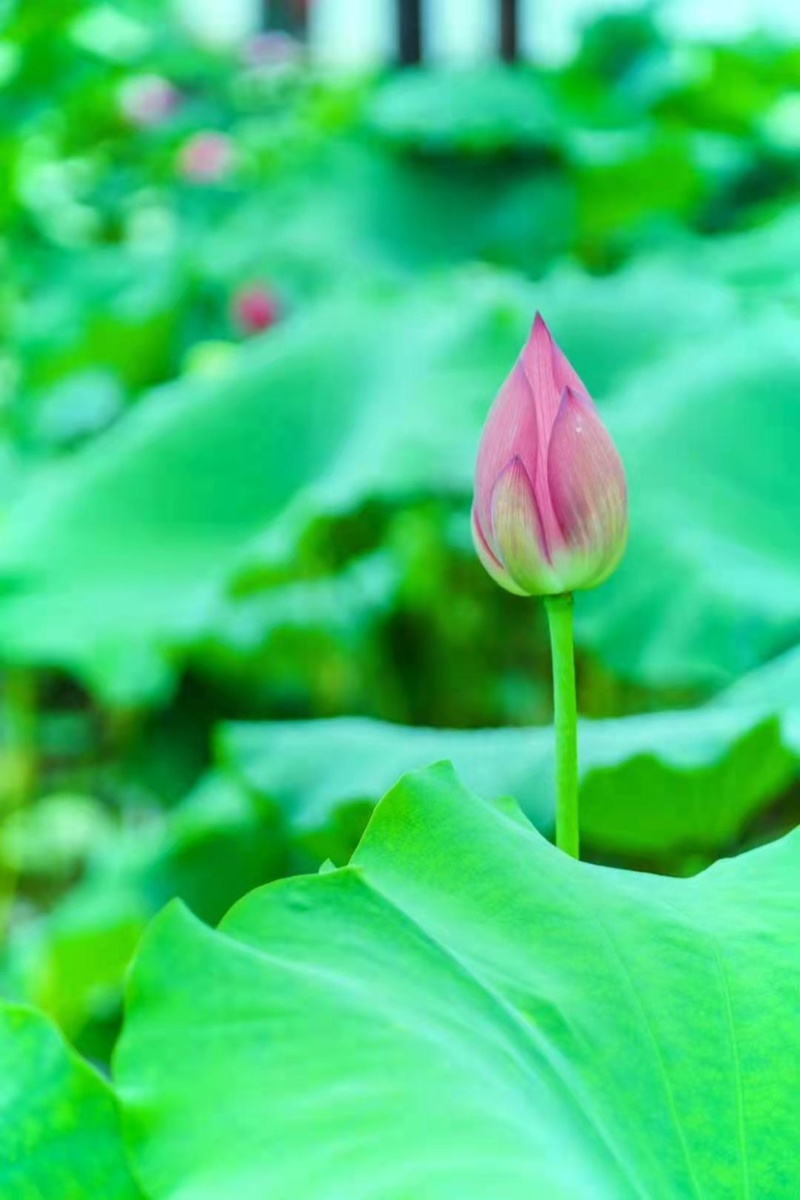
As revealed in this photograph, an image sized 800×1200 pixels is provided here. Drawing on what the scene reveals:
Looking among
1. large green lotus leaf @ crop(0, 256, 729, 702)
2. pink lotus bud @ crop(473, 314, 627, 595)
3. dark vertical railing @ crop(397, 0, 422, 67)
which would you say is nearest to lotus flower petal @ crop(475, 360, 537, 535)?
pink lotus bud @ crop(473, 314, 627, 595)

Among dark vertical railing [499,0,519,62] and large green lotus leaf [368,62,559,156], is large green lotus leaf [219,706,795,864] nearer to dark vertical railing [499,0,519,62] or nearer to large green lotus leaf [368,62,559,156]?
large green lotus leaf [368,62,559,156]

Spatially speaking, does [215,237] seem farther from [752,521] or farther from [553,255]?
[752,521]

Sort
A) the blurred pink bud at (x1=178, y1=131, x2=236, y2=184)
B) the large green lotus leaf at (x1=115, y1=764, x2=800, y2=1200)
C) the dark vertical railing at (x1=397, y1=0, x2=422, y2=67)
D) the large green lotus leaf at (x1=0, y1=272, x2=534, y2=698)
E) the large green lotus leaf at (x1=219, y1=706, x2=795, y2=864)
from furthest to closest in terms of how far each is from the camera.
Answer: the dark vertical railing at (x1=397, y1=0, x2=422, y2=67) → the blurred pink bud at (x1=178, y1=131, x2=236, y2=184) → the large green lotus leaf at (x1=0, y1=272, x2=534, y2=698) → the large green lotus leaf at (x1=219, y1=706, x2=795, y2=864) → the large green lotus leaf at (x1=115, y1=764, x2=800, y2=1200)

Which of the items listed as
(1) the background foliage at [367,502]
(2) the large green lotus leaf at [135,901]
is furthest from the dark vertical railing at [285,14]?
(2) the large green lotus leaf at [135,901]

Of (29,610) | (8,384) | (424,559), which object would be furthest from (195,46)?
(29,610)

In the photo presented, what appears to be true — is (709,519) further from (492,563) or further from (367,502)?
(492,563)

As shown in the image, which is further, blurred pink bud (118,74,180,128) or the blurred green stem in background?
blurred pink bud (118,74,180,128)

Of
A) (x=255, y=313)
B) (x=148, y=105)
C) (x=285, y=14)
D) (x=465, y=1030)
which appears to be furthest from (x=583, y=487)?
(x=285, y=14)
